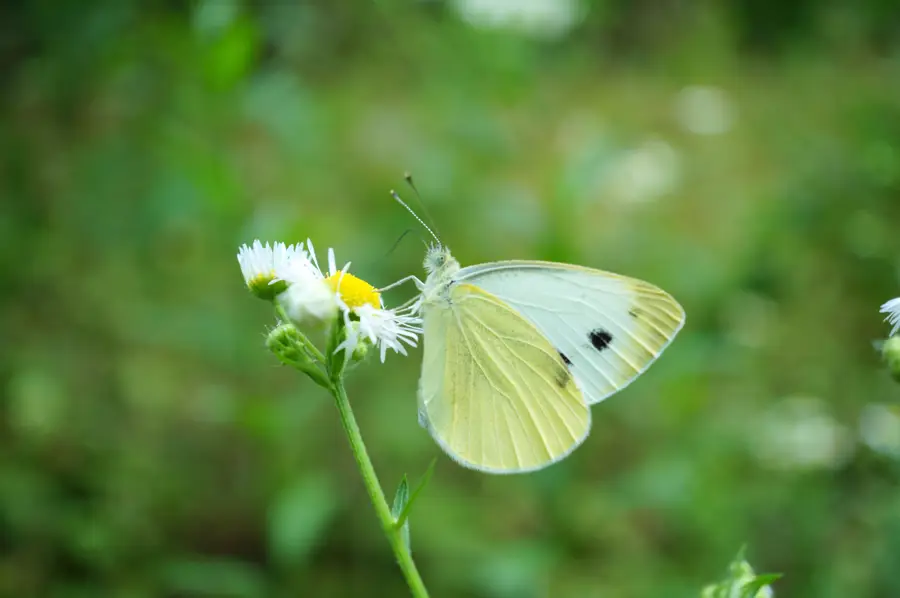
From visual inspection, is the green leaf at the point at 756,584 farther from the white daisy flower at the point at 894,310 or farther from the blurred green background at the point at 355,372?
the blurred green background at the point at 355,372

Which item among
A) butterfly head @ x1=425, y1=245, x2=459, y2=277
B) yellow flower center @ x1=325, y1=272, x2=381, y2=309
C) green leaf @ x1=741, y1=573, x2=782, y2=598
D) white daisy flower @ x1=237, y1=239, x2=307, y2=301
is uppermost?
butterfly head @ x1=425, y1=245, x2=459, y2=277

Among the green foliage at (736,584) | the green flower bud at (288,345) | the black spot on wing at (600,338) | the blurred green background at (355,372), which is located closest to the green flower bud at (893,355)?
the green foliage at (736,584)

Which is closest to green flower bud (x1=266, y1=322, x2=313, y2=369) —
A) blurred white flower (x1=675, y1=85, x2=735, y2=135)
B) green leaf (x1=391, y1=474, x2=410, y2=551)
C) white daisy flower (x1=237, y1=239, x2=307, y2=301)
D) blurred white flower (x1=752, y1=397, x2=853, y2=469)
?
white daisy flower (x1=237, y1=239, x2=307, y2=301)

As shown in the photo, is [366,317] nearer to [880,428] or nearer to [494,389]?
[494,389]

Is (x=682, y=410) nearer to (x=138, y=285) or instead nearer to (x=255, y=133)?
(x=138, y=285)

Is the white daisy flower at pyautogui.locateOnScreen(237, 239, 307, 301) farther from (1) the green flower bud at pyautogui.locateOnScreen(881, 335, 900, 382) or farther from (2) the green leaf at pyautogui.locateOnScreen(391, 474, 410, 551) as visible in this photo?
(1) the green flower bud at pyautogui.locateOnScreen(881, 335, 900, 382)

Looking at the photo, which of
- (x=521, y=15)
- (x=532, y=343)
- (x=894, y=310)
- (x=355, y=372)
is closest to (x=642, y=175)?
(x=521, y=15)

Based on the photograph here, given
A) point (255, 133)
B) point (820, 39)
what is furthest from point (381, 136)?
point (820, 39)
